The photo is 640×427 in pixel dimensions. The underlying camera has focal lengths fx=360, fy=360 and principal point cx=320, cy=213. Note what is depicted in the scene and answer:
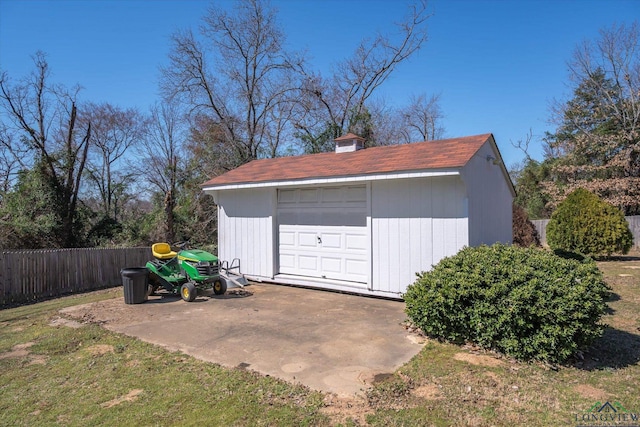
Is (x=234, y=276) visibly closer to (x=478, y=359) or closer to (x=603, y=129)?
(x=478, y=359)

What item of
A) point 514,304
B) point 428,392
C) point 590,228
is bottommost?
point 428,392

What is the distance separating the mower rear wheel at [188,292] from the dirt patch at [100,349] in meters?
2.34

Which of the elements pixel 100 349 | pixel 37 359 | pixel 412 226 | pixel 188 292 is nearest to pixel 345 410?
pixel 100 349

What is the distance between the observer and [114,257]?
33.6 ft

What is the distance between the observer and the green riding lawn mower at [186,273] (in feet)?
24.0

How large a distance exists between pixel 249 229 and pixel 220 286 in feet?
6.53

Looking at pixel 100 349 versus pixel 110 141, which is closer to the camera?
pixel 100 349

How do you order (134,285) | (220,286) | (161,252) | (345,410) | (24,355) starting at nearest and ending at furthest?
(345,410) → (24,355) → (134,285) → (220,286) → (161,252)

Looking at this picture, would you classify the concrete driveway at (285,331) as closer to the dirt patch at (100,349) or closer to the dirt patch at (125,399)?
the dirt patch at (100,349)

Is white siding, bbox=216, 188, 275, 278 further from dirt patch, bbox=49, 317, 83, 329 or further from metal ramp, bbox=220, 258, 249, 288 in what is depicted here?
dirt patch, bbox=49, 317, 83, 329

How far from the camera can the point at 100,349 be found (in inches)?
182

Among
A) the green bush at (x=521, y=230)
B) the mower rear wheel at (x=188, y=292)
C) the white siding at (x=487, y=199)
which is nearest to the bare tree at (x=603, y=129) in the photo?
the green bush at (x=521, y=230)

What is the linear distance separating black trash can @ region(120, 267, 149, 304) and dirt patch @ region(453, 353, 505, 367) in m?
5.96

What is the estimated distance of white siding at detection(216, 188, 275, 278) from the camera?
355 inches
